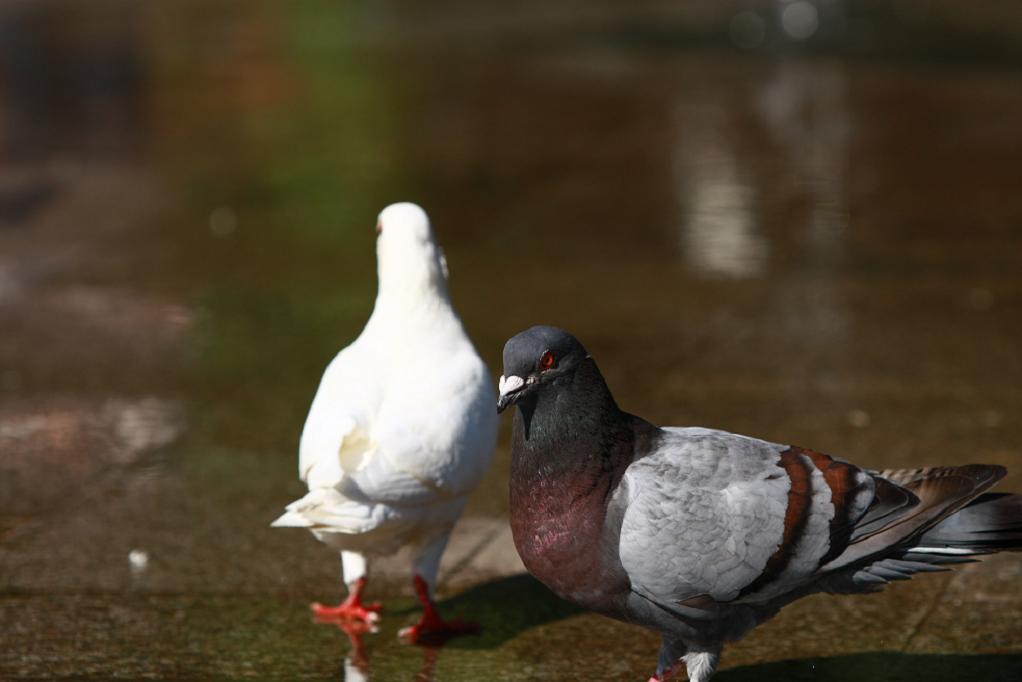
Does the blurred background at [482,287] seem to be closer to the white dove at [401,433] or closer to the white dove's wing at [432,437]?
the white dove at [401,433]

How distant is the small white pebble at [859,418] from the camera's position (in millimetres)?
6680

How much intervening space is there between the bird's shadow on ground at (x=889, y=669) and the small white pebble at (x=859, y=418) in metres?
2.09

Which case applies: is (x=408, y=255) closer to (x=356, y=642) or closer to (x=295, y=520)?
(x=295, y=520)

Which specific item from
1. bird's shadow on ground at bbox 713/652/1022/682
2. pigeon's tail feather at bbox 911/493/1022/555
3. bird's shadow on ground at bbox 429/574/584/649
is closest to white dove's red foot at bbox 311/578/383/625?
bird's shadow on ground at bbox 429/574/584/649

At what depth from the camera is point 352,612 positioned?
5059mm

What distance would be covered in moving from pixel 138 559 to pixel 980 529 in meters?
2.88

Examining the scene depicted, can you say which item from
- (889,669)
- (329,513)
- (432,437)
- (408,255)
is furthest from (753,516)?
(408,255)

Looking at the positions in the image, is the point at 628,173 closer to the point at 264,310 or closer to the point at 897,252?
the point at 897,252

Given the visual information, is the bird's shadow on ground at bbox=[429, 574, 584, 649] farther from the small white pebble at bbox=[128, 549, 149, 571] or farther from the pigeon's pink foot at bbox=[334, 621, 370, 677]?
the small white pebble at bbox=[128, 549, 149, 571]

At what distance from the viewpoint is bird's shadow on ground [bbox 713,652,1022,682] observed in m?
4.52

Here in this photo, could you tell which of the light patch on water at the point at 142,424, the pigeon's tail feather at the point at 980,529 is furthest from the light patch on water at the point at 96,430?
the pigeon's tail feather at the point at 980,529

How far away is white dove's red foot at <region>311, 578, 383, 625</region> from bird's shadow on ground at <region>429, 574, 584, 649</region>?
27cm

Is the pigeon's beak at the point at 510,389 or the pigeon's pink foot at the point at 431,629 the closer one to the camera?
the pigeon's beak at the point at 510,389

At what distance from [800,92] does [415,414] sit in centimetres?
1129
